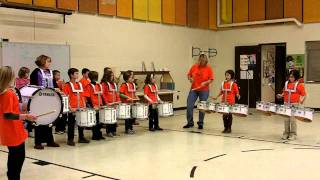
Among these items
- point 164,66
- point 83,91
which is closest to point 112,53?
point 164,66

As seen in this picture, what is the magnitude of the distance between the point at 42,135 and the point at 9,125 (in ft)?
8.80

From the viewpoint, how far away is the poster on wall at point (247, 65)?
1328 centimetres

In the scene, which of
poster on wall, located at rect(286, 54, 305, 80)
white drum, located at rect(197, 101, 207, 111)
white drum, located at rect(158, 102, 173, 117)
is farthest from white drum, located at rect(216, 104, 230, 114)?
poster on wall, located at rect(286, 54, 305, 80)

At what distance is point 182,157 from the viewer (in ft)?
18.3

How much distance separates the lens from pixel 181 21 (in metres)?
12.7

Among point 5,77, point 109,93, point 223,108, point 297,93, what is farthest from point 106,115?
point 297,93

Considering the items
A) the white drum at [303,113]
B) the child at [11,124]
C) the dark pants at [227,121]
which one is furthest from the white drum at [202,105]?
the child at [11,124]

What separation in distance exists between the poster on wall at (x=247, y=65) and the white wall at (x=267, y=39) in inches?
15.7

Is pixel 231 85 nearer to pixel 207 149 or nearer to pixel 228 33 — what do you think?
pixel 207 149

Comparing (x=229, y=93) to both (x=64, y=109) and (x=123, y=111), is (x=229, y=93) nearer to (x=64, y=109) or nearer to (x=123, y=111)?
(x=123, y=111)

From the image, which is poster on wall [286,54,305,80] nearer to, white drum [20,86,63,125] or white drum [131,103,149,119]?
white drum [131,103,149,119]

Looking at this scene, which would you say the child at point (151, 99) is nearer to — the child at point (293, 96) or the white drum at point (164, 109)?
the white drum at point (164, 109)

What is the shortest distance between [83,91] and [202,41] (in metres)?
7.65

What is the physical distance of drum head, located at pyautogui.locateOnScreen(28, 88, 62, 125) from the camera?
526 centimetres
